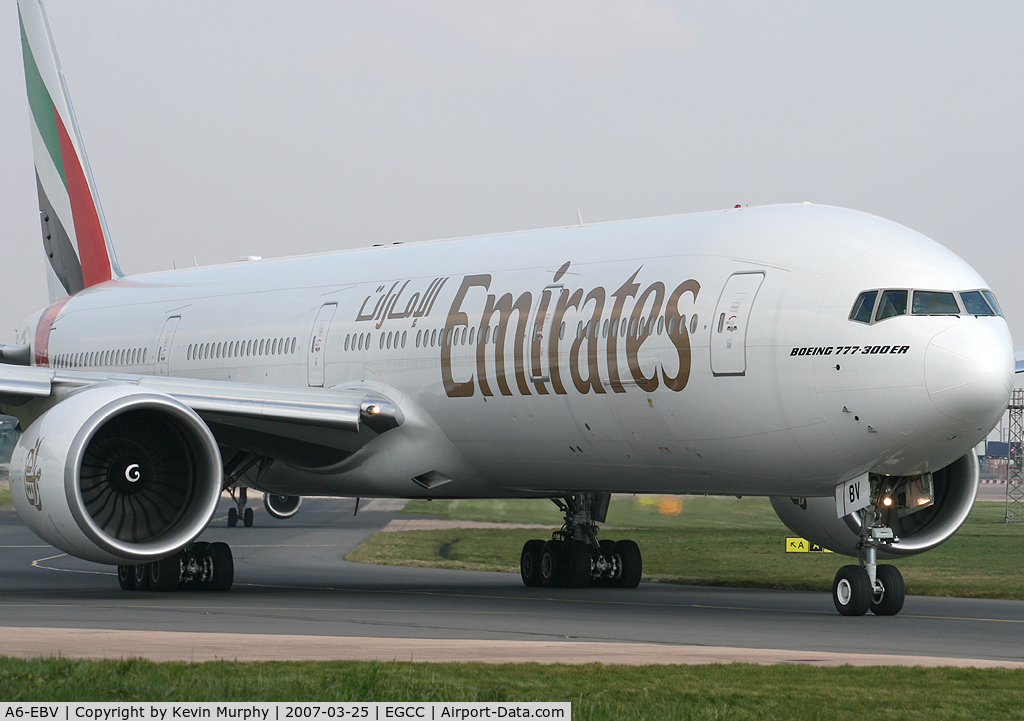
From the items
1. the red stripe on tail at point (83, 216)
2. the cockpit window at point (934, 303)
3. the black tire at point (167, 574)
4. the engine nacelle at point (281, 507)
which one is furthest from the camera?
the engine nacelle at point (281, 507)

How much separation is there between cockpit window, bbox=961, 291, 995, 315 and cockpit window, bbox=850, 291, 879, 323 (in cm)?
87

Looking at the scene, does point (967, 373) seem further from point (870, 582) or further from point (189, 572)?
point (189, 572)

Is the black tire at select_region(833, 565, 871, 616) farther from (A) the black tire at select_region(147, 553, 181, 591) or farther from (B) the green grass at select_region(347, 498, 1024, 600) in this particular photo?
(A) the black tire at select_region(147, 553, 181, 591)

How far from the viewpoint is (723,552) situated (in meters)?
28.4

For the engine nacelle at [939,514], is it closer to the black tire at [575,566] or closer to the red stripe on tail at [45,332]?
the black tire at [575,566]

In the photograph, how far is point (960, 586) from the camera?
71.5ft

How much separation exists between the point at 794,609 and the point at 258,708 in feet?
33.9

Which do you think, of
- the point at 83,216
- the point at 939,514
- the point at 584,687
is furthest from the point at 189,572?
the point at 584,687

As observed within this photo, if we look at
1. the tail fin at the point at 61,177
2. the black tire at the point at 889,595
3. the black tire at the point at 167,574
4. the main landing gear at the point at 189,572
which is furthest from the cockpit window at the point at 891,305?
the tail fin at the point at 61,177

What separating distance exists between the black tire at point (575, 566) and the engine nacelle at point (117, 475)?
5.65 meters

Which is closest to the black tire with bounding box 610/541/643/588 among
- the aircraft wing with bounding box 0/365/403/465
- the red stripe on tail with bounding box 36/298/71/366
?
the aircraft wing with bounding box 0/365/403/465

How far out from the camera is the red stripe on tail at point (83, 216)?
27453 millimetres

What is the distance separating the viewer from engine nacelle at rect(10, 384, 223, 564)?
1622cm

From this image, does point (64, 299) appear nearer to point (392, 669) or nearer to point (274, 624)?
point (274, 624)
